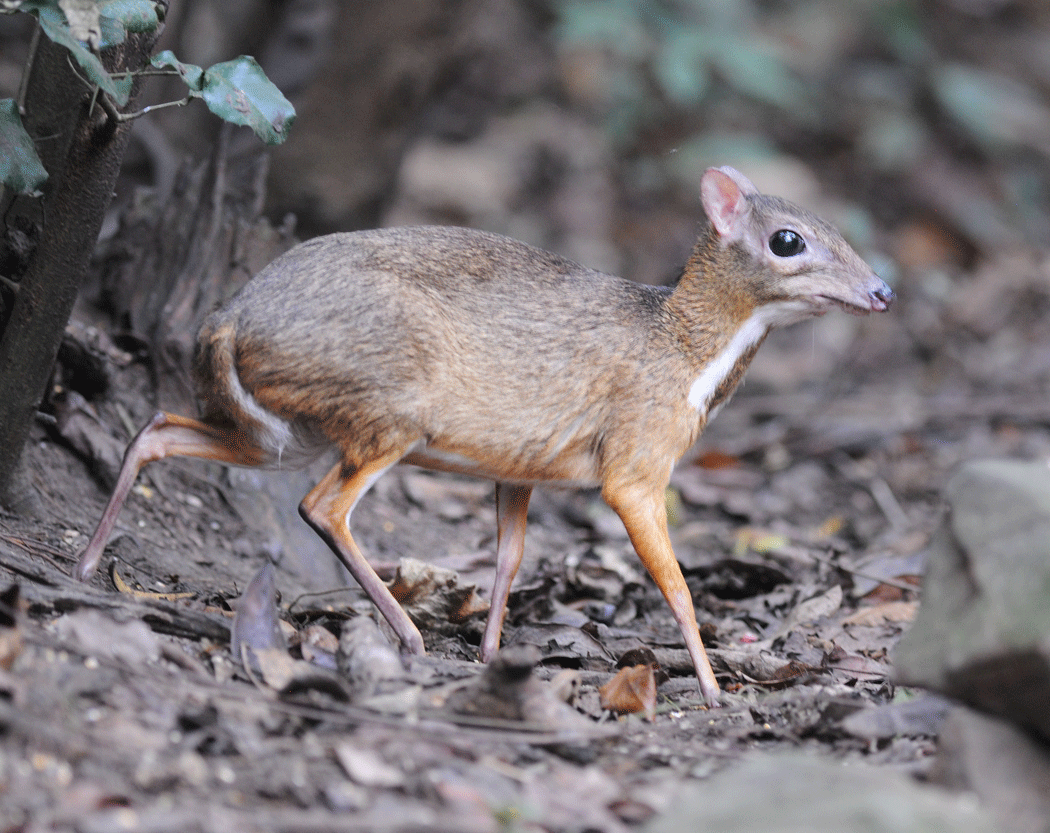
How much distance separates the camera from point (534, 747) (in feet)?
10.4

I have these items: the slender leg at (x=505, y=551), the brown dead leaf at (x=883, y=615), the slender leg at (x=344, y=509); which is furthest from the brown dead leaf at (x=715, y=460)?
the slender leg at (x=344, y=509)

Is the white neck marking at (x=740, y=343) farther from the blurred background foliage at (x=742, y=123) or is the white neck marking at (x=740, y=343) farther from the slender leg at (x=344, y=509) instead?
the blurred background foliage at (x=742, y=123)

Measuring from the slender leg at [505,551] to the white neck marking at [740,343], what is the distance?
868mm

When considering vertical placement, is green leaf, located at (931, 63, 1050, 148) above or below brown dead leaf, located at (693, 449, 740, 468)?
above

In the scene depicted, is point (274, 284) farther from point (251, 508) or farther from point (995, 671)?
point (995, 671)

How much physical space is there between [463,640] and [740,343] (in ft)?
5.86

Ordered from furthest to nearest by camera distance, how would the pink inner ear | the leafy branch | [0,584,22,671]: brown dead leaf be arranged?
the pink inner ear < the leafy branch < [0,584,22,671]: brown dead leaf

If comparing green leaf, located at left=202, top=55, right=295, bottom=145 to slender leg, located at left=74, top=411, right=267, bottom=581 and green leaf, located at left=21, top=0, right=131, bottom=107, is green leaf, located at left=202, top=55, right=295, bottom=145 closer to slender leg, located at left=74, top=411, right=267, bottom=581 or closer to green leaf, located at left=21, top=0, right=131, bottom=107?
green leaf, located at left=21, top=0, right=131, bottom=107

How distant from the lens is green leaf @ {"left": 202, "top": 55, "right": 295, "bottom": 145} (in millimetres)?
3701

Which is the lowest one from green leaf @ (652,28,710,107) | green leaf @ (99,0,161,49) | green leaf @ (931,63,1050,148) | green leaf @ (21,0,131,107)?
green leaf @ (21,0,131,107)

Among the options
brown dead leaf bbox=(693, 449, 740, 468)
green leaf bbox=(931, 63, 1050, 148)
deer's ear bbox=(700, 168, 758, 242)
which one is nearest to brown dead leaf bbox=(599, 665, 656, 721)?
deer's ear bbox=(700, 168, 758, 242)

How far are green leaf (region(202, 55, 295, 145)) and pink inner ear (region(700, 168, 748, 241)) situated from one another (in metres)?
2.10

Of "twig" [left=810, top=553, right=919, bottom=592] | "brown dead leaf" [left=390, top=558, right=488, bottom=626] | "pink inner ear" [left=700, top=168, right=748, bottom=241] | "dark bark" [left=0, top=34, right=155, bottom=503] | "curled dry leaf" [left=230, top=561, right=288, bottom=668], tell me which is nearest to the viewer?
"curled dry leaf" [left=230, top=561, right=288, bottom=668]

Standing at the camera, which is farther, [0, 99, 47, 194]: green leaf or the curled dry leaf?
[0, 99, 47, 194]: green leaf
